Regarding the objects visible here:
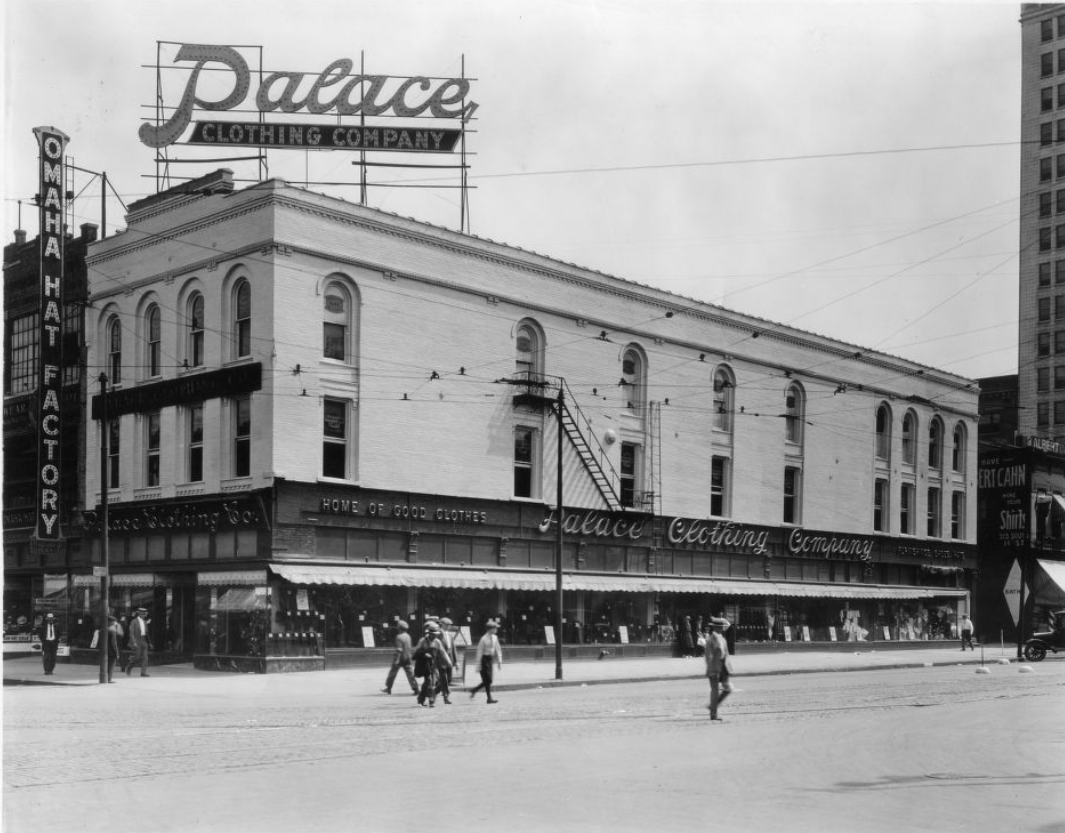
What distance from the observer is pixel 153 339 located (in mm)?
39562

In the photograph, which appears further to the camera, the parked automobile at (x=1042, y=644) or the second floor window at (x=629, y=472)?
the second floor window at (x=629, y=472)

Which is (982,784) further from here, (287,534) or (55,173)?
(55,173)

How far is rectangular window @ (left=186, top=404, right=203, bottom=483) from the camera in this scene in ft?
125

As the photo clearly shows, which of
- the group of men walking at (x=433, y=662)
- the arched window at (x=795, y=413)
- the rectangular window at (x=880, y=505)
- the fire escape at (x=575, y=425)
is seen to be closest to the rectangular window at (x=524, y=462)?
the fire escape at (x=575, y=425)

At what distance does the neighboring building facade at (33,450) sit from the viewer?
139 feet

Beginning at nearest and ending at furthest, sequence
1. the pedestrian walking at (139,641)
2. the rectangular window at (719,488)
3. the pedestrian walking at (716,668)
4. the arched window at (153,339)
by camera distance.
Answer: the pedestrian walking at (716,668)
the pedestrian walking at (139,641)
the arched window at (153,339)
the rectangular window at (719,488)

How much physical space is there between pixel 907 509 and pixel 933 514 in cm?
220

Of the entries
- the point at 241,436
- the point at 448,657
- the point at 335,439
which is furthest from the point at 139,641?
the point at 448,657

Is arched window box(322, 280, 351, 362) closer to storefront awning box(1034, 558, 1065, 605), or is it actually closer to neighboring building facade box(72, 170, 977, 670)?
neighboring building facade box(72, 170, 977, 670)

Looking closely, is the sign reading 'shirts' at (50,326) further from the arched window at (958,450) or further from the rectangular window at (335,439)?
the arched window at (958,450)

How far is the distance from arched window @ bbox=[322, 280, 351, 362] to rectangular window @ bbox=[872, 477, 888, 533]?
30.2 metres

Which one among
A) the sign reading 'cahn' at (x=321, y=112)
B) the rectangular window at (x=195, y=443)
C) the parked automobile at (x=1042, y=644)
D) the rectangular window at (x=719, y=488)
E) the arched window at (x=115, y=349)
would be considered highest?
Answer: the sign reading 'cahn' at (x=321, y=112)

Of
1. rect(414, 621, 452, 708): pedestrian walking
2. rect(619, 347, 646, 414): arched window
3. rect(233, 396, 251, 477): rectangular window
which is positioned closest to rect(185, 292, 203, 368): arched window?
rect(233, 396, 251, 477): rectangular window

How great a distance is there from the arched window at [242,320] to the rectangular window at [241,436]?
138 cm
